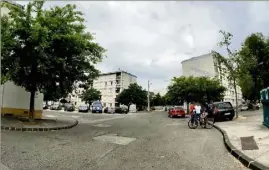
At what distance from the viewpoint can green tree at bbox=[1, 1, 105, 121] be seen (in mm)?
16156

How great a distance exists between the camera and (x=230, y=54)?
2544cm

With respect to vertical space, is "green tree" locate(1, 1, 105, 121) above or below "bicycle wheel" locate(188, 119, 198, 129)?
above

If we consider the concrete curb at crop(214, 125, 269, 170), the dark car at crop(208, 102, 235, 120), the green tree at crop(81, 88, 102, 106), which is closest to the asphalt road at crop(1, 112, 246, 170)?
the concrete curb at crop(214, 125, 269, 170)

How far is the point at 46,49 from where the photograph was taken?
16.9 meters

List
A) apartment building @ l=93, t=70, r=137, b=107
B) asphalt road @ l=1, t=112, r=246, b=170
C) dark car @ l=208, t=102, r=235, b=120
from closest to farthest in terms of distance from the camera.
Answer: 1. asphalt road @ l=1, t=112, r=246, b=170
2. dark car @ l=208, t=102, r=235, b=120
3. apartment building @ l=93, t=70, r=137, b=107

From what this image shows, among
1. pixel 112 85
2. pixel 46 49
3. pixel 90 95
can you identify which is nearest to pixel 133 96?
pixel 90 95

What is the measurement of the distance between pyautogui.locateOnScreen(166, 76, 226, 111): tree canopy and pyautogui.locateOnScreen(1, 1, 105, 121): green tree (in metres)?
32.9

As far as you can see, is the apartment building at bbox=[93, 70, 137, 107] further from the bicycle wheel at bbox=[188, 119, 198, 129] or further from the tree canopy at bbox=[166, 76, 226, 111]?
the bicycle wheel at bbox=[188, 119, 198, 129]

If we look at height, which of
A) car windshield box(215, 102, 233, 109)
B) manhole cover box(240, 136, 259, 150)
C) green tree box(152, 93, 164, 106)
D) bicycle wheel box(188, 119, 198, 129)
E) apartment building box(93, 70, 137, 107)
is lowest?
manhole cover box(240, 136, 259, 150)

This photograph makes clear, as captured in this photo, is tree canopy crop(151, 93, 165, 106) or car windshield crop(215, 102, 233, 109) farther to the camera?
tree canopy crop(151, 93, 165, 106)

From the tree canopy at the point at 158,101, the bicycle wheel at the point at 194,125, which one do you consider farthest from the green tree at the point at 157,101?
the bicycle wheel at the point at 194,125

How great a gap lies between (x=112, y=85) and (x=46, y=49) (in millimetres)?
82812

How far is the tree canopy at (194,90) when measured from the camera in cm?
5019

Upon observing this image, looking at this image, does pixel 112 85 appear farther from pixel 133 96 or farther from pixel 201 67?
pixel 201 67
